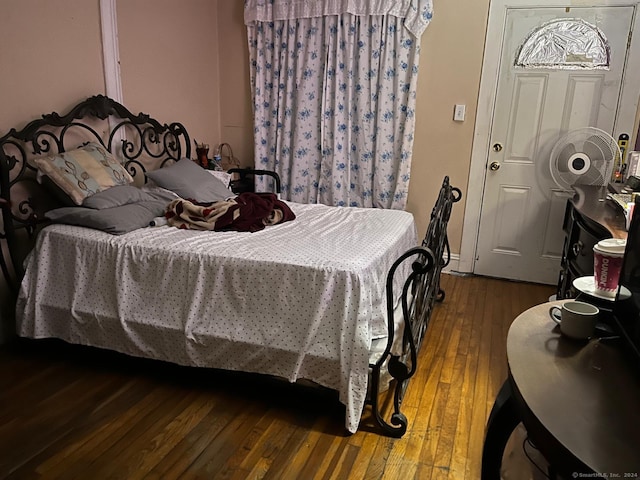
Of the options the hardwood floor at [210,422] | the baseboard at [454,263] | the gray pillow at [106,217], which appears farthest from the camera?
the baseboard at [454,263]

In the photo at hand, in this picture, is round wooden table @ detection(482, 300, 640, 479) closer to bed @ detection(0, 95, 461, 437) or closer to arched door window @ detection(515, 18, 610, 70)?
bed @ detection(0, 95, 461, 437)

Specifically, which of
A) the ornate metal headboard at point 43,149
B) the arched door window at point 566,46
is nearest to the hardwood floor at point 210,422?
the ornate metal headboard at point 43,149

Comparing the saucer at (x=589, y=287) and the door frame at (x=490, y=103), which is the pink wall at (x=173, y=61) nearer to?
the door frame at (x=490, y=103)

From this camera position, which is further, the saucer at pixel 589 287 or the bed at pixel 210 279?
the bed at pixel 210 279

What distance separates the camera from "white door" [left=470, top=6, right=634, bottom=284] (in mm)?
3346

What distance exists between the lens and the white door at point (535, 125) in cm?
335

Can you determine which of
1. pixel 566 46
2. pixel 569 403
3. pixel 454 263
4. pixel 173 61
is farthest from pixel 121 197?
pixel 566 46

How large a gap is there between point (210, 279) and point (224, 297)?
11 cm

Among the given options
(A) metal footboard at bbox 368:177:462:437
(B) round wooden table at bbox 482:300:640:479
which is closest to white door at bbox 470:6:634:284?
(A) metal footboard at bbox 368:177:462:437

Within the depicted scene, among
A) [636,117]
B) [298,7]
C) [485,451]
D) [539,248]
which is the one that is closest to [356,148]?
[298,7]

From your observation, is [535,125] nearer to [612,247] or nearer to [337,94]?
[337,94]

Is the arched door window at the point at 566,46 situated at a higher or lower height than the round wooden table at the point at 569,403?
higher

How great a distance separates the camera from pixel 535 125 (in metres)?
3.59

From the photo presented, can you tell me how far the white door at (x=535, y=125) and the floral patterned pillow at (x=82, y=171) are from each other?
9.06 feet
